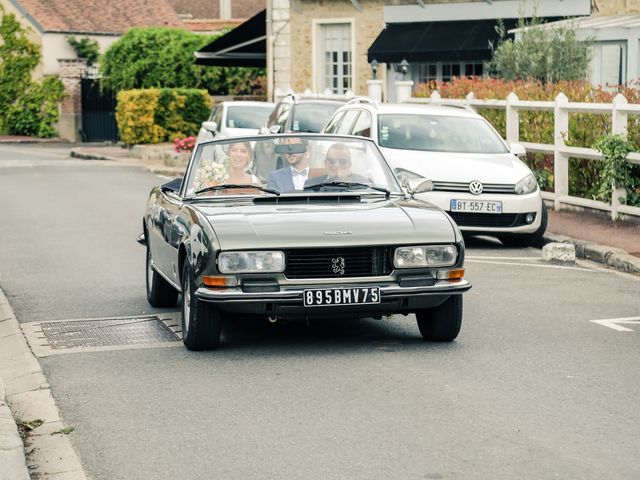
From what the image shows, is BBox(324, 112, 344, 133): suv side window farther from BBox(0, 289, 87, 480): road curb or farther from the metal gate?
the metal gate

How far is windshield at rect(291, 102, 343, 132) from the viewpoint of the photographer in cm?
2277

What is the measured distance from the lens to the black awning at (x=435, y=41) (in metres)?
33.7

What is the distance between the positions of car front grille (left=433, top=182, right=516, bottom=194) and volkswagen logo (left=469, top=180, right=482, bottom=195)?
4 cm

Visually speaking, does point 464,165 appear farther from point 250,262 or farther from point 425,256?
point 250,262

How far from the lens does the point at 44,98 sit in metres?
52.3

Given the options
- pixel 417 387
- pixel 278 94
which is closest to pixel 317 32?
pixel 278 94

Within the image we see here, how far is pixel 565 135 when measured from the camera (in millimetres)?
18594

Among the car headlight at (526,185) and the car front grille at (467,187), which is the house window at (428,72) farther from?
the car front grille at (467,187)

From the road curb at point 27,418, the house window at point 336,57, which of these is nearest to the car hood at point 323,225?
the road curb at point 27,418

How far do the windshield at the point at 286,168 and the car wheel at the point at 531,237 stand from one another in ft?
19.2

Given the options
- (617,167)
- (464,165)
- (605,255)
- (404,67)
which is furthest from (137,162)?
(605,255)

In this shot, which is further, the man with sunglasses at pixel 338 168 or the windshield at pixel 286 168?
the man with sunglasses at pixel 338 168

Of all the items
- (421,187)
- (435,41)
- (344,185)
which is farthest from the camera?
(435,41)

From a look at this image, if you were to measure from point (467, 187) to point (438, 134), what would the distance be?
4.57ft
